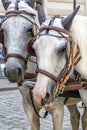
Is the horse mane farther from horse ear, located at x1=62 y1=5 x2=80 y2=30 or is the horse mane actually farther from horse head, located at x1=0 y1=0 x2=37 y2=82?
horse head, located at x1=0 y1=0 x2=37 y2=82

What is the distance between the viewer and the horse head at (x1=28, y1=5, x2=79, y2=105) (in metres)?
3.98

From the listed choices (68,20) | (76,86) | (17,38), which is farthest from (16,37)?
(68,20)

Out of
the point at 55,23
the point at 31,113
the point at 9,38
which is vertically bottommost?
the point at 31,113

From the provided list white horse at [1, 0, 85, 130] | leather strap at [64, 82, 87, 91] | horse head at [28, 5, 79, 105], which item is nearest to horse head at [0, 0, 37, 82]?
white horse at [1, 0, 85, 130]

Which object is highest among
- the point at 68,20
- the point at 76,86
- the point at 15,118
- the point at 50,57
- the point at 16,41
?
the point at 68,20

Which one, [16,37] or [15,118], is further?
[15,118]

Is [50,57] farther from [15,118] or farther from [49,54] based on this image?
[15,118]

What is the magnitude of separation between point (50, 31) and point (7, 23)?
107 centimetres

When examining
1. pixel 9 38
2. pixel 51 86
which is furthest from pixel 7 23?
pixel 51 86

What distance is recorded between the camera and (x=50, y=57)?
3.98m

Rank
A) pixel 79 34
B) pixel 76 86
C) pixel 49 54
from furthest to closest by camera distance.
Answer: pixel 76 86
pixel 79 34
pixel 49 54

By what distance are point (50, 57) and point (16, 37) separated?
1095 mm

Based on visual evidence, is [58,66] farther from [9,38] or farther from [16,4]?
[16,4]

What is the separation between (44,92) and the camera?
3.96m
